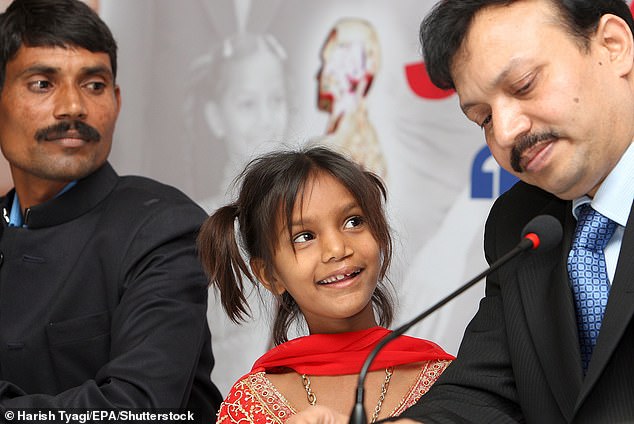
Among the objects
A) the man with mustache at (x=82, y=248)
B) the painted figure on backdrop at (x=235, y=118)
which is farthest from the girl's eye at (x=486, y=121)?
the painted figure on backdrop at (x=235, y=118)

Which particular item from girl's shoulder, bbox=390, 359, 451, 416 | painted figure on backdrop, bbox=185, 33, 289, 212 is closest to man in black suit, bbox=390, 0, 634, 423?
girl's shoulder, bbox=390, 359, 451, 416

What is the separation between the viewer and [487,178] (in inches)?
110

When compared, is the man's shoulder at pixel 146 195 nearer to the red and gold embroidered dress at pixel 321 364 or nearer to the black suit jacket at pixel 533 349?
the red and gold embroidered dress at pixel 321 364

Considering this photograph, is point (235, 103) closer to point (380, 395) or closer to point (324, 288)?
point (324, 288)

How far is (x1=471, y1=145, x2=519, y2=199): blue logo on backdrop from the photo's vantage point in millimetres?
2779

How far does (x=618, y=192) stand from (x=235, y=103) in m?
1.78

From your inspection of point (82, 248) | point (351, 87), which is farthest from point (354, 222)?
point (351, 87)

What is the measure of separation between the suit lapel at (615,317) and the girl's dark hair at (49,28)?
1.49 meters

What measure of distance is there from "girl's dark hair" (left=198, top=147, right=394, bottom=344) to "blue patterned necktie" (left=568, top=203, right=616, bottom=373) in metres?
0.45

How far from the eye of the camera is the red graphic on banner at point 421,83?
285 cm

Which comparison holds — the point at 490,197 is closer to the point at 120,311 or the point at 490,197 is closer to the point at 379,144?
the point at 379,144

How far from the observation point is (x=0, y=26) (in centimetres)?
242

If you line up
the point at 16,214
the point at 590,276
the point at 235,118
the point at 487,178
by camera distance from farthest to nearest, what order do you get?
the point at 235,118 → the point at 487,178 → the point at 16,214 → the point at 590,276

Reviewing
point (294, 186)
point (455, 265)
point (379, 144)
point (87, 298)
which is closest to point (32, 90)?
point (87, 298)
